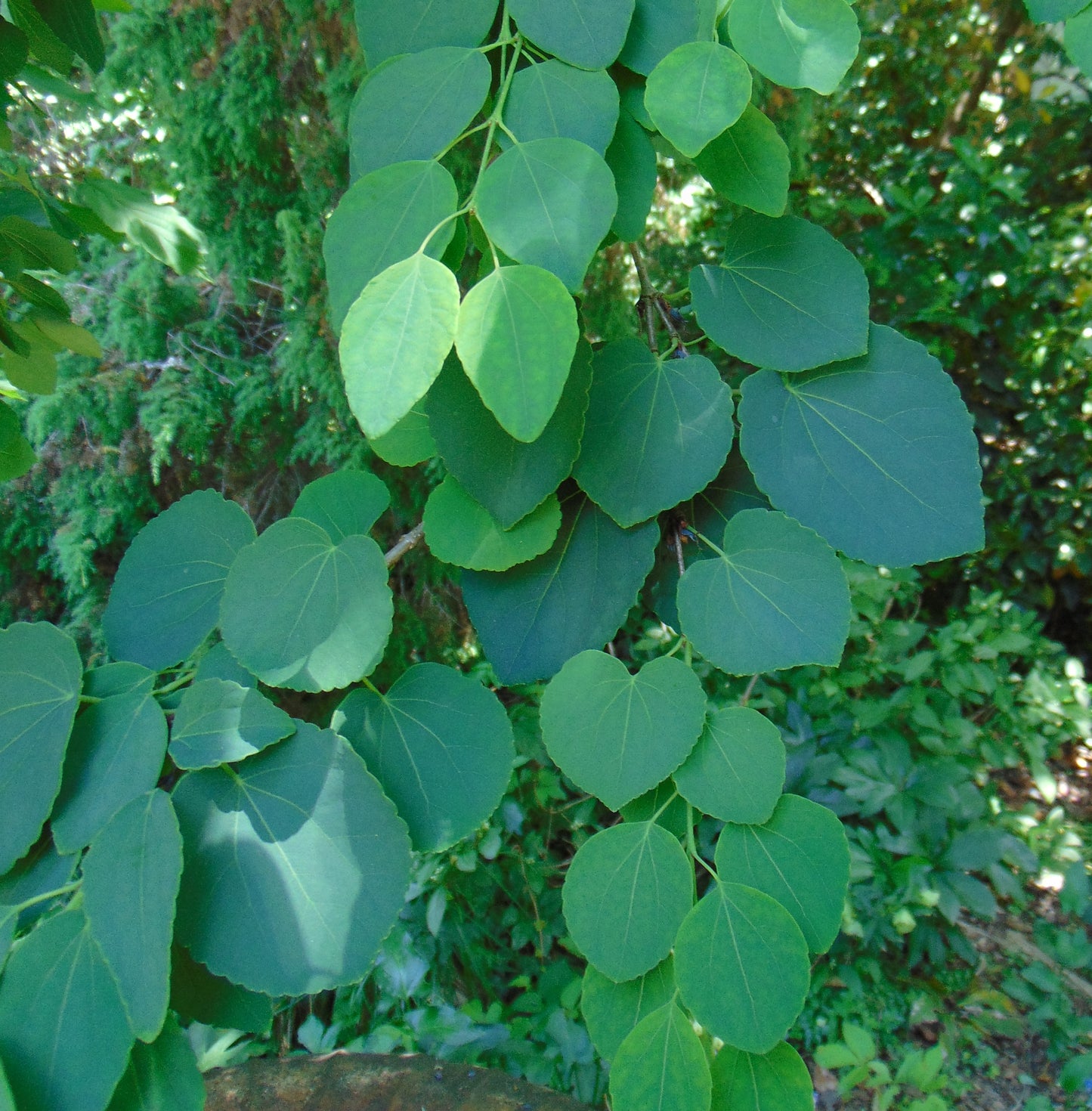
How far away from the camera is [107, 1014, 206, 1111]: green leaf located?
1.41 ft

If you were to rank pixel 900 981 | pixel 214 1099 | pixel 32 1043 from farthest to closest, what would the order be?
pixel 900 981 < pixel 214 1099 < pixel 32 1043

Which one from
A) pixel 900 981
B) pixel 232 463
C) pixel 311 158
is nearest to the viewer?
pixel 311 158

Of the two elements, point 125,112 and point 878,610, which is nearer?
point 125,112

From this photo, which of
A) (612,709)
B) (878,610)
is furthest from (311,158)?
(878,610)

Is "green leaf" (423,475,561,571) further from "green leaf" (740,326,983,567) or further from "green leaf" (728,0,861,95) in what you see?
"green leaf" (728,0,861,95)

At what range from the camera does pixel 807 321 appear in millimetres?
483

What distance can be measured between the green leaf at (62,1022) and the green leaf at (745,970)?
286 millimetres

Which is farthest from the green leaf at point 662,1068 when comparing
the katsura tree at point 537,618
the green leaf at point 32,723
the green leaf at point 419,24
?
the green leaf at point 419,24

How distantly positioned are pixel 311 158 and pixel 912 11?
238cm

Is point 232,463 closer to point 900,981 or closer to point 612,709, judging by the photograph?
point 612,709

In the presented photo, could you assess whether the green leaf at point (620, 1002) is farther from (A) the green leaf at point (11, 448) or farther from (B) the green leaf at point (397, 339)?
(A) the green leaf at point (11, 448)

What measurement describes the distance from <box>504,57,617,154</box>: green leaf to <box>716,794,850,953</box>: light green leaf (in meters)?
0.37

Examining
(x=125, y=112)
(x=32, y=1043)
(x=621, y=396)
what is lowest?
(x=32, y=1043)

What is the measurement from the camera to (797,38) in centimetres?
43
